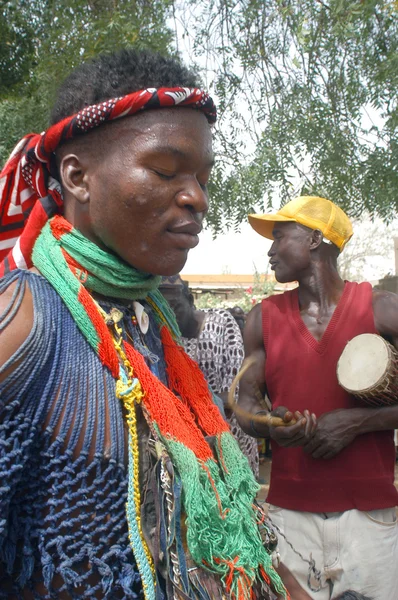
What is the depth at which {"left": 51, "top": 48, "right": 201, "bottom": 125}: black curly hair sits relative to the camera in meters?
1.33

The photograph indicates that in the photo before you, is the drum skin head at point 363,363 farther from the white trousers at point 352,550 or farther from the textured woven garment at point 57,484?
the textured woven garment at point 57,484

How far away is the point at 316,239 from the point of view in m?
3.44

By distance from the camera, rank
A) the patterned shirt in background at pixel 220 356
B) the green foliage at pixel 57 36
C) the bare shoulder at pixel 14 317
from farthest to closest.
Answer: the green foliage at pixel 57 36
the patterned shirt in background at pixel 220 356
the bare shoulder at pixel 14 317

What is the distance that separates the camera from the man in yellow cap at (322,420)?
2893 millimetres

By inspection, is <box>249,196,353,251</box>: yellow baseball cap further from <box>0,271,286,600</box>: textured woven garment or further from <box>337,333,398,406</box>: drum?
<box>0,271,286,600</box>: textured woven garment

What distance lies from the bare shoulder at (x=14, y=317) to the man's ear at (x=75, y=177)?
0.77ft

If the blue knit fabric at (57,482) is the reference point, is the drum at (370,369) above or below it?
above

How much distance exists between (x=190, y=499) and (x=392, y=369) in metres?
1.98

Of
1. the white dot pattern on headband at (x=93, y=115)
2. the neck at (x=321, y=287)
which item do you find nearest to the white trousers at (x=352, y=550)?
the neck at (x=321, y=287)

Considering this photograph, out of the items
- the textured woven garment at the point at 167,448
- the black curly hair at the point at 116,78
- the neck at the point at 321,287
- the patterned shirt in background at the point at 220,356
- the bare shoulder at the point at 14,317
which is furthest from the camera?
the patterned shirt in background at the point at 220,356

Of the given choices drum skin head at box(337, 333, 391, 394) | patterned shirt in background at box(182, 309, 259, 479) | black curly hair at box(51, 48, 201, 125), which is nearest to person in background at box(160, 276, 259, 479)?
patterned shirt in background at box(182, 309, 259, 479)

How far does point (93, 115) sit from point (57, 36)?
207 inches

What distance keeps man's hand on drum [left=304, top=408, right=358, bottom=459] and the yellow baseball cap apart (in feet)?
3.47

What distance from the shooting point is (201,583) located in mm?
1224
